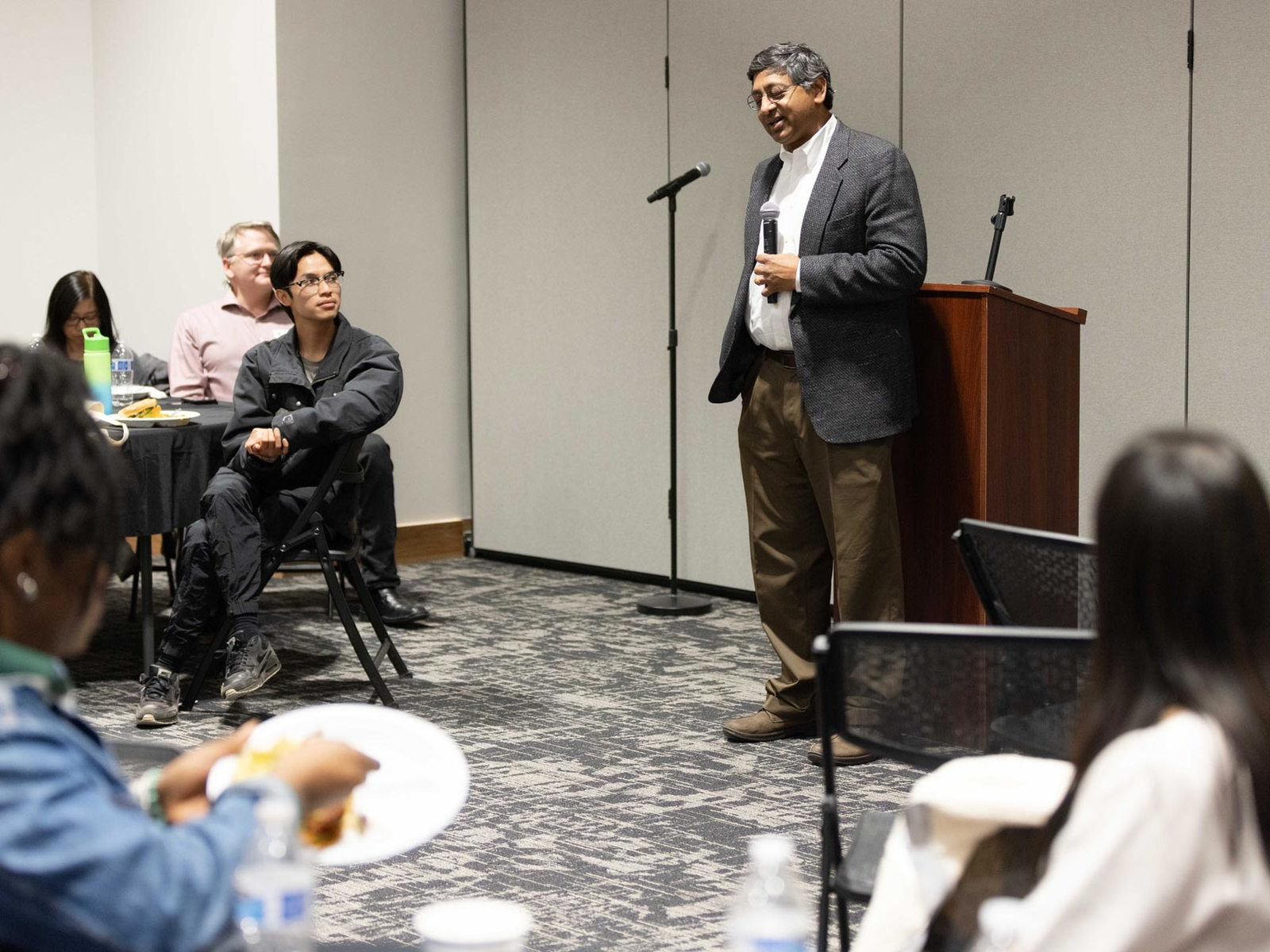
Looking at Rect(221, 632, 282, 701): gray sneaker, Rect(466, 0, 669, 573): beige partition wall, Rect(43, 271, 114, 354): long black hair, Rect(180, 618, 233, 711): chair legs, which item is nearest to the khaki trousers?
Rect(221, 632, 282, 701): gray sneaker

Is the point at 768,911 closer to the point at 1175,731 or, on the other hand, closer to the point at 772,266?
the point at 1175,731

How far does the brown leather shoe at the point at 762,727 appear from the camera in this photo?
3.97 metres

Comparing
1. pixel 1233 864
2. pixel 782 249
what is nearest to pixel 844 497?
pixel 782 249

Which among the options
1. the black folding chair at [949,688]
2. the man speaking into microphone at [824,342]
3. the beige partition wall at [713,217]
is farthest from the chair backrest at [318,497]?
the black folding chair at [949,688]

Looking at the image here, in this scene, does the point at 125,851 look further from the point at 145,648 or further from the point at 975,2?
the point at 975,2

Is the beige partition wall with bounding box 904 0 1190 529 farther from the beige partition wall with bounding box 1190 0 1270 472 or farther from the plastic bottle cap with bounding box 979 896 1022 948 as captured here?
the plastic bottle cap with bounding box 979 896 1022 948

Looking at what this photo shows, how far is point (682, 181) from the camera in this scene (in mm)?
5449

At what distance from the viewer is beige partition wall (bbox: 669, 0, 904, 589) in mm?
5773

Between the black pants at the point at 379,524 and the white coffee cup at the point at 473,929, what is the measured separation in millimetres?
4342

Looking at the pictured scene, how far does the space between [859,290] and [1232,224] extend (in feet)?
5.29

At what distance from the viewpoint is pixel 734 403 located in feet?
19.5

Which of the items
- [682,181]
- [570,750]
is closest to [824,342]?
[570,750]

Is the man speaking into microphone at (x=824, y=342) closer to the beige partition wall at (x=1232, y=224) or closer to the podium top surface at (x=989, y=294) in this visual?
the podium top surface at (x=989, y=294)

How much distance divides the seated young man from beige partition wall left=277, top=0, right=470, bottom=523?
1956mm
